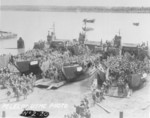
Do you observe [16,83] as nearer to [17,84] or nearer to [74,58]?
[17,84]

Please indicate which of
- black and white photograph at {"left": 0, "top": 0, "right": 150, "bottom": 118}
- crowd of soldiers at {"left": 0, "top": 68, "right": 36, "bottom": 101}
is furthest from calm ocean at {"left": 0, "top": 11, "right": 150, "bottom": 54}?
crowd of soldiers at {"left": 0, "top": 68, "right": 36, "bottom": 101}

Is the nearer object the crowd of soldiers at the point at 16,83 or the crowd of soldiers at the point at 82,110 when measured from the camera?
the crowd of soldiers at the point at 82,110

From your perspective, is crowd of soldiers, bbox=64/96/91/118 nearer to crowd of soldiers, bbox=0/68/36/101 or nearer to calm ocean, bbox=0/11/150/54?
crowd of soldiers, bbox=0/68/36/101

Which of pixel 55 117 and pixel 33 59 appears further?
pixel 33 59

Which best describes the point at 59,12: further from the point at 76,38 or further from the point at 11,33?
the point at 11,33

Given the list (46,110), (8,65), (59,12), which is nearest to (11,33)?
(8,65)

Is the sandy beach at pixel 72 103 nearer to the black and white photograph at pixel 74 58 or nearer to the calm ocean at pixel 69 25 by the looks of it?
the black and white photograph at pixel 74 58

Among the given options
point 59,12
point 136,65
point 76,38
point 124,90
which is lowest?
point 124,90

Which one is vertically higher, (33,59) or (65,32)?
(65,32)

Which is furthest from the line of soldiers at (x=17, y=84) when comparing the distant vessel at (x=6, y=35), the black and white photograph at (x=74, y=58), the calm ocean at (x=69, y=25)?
the distant vessel at (x=6, y=35)
